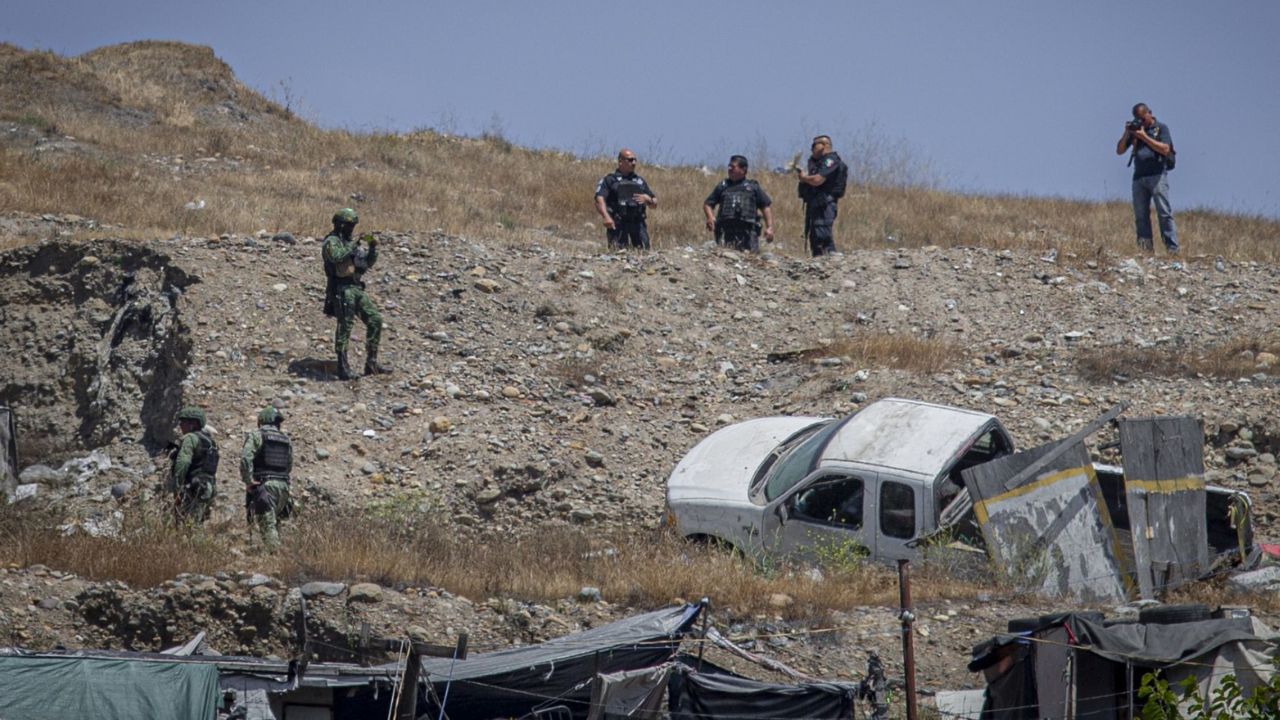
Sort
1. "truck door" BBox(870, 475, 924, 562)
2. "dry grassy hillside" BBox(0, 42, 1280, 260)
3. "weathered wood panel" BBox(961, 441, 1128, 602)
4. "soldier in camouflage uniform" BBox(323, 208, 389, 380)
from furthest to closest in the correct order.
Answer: "dry grassy hillside" BBox(0, 42, 1280, 260) → "soldier in camouflage uniform" BBox(323, 208, 389, 380) → "truck door" BBox(870, 475, 924, 562) → "weathered wood panel" BBox(961, 441, 1128, 602)

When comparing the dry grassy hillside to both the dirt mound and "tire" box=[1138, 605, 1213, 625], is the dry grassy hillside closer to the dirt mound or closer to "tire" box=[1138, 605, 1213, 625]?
the dirt mound

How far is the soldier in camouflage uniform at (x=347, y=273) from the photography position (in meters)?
14.2

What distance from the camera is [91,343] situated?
54.5 feet

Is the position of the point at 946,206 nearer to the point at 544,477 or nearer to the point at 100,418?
the point at 544,477

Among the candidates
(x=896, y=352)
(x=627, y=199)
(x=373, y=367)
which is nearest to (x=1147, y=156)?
(x=896, y=352)

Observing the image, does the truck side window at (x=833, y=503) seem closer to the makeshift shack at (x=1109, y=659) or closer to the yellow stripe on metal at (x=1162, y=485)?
the yellow stripe on metal at (x=1162, y=485)

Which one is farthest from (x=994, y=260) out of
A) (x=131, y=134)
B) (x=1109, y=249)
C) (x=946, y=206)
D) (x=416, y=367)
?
(x=131, y=134)

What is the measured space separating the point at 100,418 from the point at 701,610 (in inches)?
359

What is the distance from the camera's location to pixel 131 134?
25391 millimetres

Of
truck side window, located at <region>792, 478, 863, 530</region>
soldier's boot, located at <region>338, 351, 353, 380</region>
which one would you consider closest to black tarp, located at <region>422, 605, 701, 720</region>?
truck side window, located at <region>792, 478, 863, 530</region>

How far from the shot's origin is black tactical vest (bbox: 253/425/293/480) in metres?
11.5

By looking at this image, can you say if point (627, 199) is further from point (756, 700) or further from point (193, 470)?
point (756, 700)

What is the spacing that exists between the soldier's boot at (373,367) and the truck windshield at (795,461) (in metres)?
5.03

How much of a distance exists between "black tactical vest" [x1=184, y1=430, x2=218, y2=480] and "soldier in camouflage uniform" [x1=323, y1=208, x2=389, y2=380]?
2894mm
